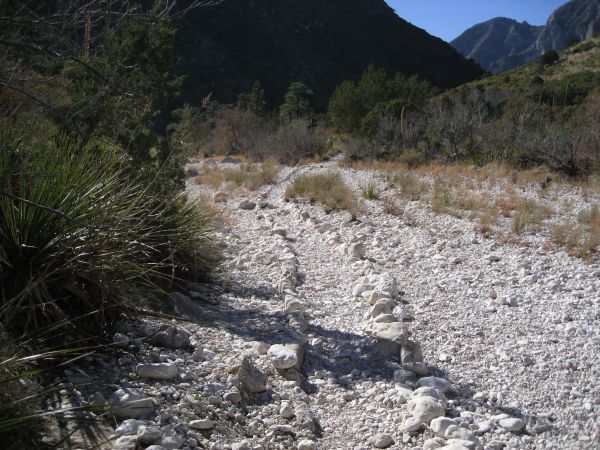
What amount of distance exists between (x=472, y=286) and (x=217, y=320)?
2572 millimetres

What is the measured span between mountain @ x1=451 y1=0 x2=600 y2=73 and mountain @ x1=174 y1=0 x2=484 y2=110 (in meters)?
37.4

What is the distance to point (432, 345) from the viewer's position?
4051mm

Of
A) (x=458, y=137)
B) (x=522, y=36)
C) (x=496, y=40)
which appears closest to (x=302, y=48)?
(x=458, y=137)

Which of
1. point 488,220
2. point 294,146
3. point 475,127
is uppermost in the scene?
point 475,127

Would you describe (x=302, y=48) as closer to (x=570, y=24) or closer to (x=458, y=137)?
(x=458, y=137)

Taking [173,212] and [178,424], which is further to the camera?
[173,212]

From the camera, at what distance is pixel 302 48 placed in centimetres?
5334

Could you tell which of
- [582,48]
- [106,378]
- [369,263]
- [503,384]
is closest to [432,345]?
[503,384]

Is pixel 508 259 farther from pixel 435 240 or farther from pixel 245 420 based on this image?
pixel 245 420

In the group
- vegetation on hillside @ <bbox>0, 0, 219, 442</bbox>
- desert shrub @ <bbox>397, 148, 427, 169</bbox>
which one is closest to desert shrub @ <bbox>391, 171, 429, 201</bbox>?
desert shrub @ <bbox>397, 148, 427, 169</bbox>

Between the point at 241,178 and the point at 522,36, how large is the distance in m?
145

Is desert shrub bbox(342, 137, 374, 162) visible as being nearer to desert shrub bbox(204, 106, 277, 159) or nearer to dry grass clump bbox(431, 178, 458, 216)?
desert shrub bbox(204, 106, 277, 159)

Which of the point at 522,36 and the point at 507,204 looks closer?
the point at 507,204

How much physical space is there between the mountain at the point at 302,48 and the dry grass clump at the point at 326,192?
29131 millimetres
